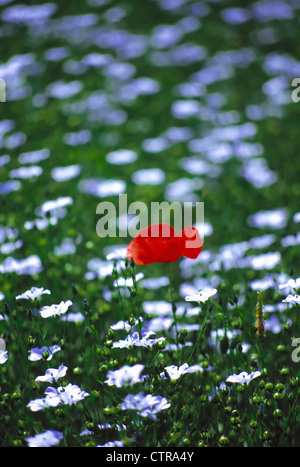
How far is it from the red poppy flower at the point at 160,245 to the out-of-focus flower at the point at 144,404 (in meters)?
0.46

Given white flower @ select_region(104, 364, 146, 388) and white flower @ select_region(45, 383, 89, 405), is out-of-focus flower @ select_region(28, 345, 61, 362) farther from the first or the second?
white flower @ select_region(104, 364, 146, 388)

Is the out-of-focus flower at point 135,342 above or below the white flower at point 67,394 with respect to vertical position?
above

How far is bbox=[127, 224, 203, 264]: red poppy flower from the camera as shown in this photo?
1.72 m

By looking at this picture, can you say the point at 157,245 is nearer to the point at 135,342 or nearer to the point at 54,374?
the point at 135,342

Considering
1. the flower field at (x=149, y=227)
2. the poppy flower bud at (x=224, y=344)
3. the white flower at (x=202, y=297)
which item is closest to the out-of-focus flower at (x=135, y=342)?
the flower field at (x=149, y=227)

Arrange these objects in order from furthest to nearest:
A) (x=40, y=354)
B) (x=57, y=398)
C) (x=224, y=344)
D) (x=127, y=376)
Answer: (x=224, y=344) → (x=40, y=354) → (x=57, y=398) → (x=127, y=376)

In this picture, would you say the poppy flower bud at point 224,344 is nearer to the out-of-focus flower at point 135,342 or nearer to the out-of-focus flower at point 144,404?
the out-of-focus flower at point 135,342

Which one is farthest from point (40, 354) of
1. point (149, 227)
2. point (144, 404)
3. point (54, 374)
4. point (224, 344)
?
point (224, 344)

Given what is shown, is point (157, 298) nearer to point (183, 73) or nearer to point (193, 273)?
point (193, 273)

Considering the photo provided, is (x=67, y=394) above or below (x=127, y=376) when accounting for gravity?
below

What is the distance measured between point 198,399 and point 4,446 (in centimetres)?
65

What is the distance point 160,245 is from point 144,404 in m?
0.53

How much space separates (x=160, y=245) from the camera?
1724 millimetres

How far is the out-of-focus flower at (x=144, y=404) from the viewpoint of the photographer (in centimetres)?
142
